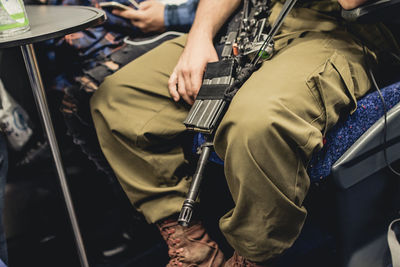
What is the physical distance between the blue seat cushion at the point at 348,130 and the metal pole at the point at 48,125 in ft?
1.81

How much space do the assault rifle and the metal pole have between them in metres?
0.33

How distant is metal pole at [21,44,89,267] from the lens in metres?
0.88

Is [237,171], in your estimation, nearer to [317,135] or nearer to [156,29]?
[317,135]

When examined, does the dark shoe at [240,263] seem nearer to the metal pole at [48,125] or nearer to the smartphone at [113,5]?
the metal pole at [48,125]

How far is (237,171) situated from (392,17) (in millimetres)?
392

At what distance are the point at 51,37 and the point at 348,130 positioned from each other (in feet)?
1.93

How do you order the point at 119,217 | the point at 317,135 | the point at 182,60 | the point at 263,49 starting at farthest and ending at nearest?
the point at 119,217
the point at 182,60
the point at 263,49
the point at 317,135

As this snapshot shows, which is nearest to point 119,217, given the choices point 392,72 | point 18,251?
point 18,251

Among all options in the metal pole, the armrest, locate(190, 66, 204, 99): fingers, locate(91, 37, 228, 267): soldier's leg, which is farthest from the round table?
the armrest

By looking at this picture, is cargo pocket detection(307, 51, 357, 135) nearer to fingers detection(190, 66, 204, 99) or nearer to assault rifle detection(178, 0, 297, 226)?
assault rifle detection(178, 0, 297, 226)

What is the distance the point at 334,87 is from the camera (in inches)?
29.7

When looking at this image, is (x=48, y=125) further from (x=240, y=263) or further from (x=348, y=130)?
(x=348, y=130)

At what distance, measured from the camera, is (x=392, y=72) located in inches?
37.8

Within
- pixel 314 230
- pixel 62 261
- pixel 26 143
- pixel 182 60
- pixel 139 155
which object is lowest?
pixel 62 261
